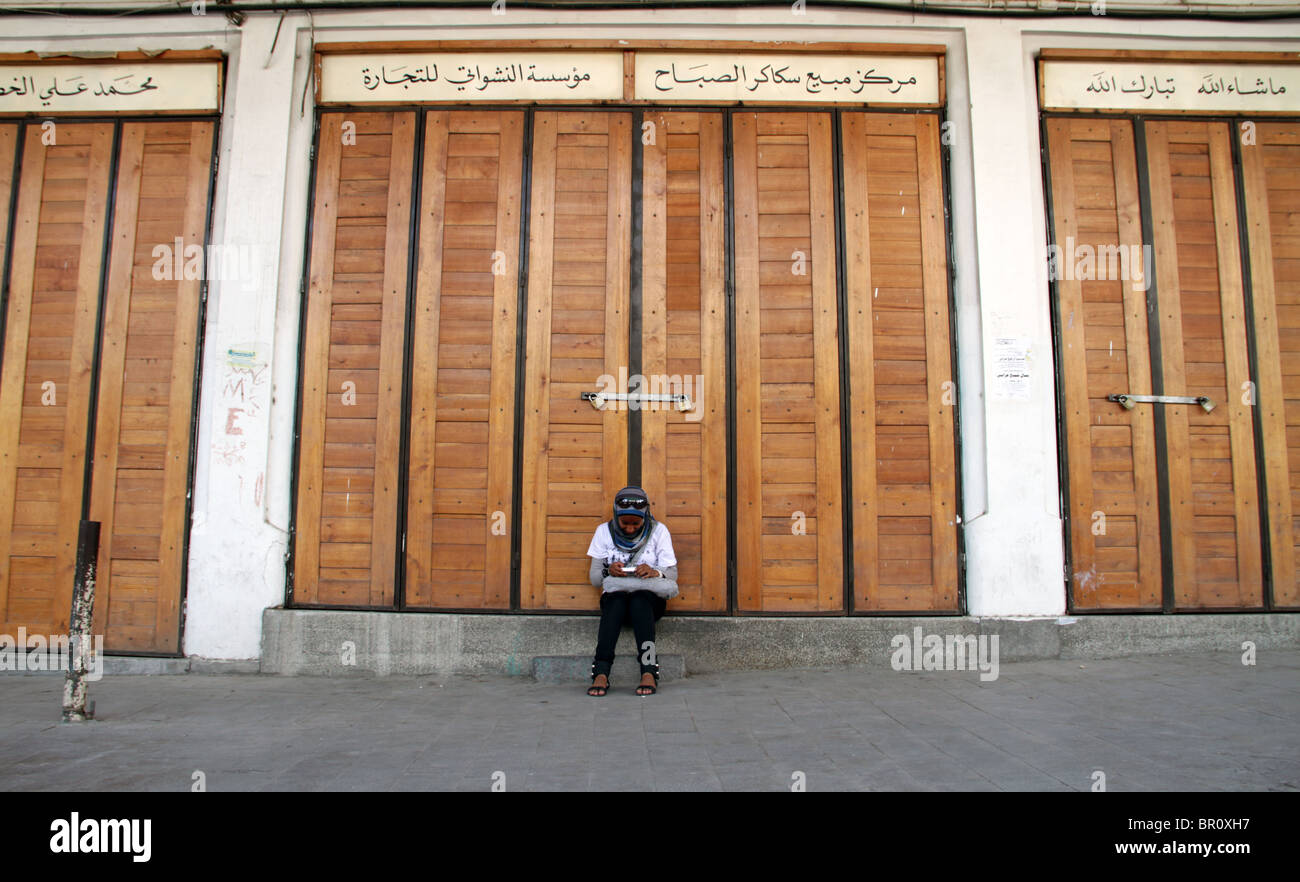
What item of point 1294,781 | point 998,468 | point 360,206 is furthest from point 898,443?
point 360,206

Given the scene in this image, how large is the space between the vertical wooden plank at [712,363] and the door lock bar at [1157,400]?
3.08m

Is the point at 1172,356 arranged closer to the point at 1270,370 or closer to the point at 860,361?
the point at 1270,370

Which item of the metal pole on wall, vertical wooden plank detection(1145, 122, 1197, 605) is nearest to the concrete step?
the metal pole on wall

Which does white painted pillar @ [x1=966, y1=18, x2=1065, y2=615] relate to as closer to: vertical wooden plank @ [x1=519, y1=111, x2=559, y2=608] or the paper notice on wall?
the paper notice on wall

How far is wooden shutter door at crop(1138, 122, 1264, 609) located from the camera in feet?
21.0

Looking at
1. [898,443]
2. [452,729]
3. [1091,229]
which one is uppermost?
[1091,229]

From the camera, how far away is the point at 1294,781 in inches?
139

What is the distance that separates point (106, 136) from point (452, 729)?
575 centimetres

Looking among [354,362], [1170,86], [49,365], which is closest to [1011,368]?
[1170,86]

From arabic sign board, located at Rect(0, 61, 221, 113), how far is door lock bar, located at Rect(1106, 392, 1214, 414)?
771 centimetres

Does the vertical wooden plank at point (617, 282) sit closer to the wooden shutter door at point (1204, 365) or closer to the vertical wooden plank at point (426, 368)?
the vertical wooden plank at point (426, 368)

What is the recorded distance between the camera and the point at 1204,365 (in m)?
6.57

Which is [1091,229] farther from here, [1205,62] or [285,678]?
[285,678]

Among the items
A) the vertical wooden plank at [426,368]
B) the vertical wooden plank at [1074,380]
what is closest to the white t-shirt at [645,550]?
the vertical wooden plank at [426,368]
